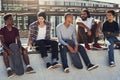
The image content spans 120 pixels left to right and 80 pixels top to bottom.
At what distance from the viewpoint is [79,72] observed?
26.1 feet

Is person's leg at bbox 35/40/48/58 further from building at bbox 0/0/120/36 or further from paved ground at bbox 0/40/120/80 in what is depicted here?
building at bbox 0/0/120/36

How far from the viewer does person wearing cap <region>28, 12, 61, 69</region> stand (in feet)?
24.9

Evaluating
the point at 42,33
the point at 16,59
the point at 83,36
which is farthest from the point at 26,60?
the point at 83,36

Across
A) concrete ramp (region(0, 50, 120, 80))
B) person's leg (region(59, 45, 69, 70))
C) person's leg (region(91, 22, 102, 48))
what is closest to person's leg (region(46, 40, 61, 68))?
person's leg (region(59, 45, 69, 70))

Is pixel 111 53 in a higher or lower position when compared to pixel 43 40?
lower

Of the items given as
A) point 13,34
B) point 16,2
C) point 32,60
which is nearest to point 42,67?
point 32,60

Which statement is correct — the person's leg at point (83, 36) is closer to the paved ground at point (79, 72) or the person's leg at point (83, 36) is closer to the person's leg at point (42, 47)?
the paved ground at point (79, 72)

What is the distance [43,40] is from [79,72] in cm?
89

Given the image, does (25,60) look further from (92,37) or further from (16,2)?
(16,2)

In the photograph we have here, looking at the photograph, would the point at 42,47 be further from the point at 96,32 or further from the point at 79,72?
the point at 96,32

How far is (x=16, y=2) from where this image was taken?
473 inches

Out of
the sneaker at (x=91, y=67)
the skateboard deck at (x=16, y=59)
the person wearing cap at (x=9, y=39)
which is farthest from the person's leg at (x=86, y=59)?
the skateboard deck at (x=16, y=59)

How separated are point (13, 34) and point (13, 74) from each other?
0.68m

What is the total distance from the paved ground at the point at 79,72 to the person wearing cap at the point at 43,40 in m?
0.17
